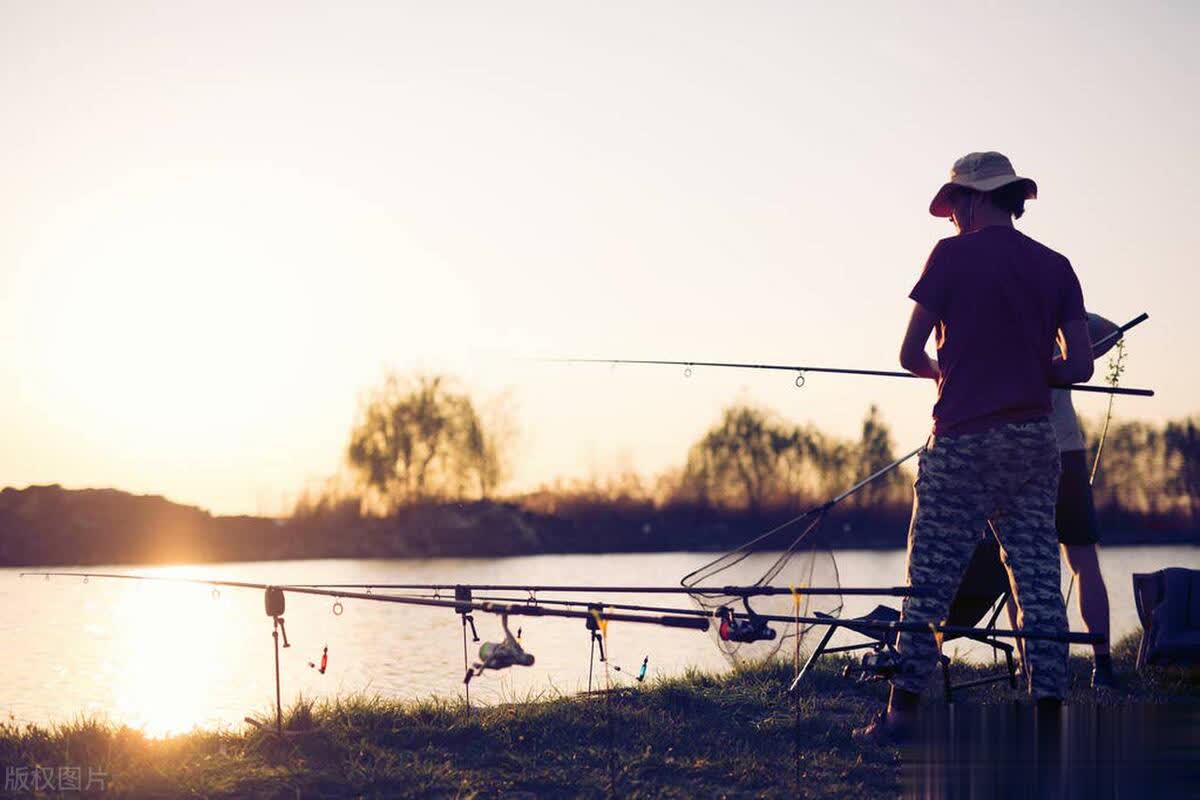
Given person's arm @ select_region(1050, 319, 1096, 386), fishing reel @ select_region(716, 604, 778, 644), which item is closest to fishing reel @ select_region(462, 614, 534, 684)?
fishing reel @ select_region(716, 604, 778, 644)

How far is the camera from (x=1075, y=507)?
6855mm

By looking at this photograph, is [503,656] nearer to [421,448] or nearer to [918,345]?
[918,345]

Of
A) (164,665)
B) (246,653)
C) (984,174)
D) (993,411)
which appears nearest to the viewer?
(993,411)

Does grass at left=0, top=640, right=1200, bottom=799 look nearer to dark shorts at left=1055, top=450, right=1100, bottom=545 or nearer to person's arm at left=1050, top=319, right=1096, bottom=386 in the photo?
dark shorts at left=1055, top=450, right=1100, bottom=545

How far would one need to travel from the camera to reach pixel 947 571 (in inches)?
189

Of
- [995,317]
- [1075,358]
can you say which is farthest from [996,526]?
[995,317]

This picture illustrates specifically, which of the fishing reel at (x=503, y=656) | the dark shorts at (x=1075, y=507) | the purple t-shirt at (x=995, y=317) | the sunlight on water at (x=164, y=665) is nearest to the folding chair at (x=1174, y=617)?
the dark shorts at (x=1075, y=507)

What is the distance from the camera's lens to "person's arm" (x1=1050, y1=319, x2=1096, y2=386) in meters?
4.78

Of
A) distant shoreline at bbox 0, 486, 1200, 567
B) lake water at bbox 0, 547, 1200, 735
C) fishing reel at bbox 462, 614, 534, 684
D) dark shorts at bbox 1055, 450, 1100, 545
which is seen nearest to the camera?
fishing reel at bbox 462, 614, 534, 684

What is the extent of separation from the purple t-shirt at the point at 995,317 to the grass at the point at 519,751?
1329mm

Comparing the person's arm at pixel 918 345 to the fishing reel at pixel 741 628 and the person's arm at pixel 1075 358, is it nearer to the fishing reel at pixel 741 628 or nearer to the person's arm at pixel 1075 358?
the person's arm at pixel 1075 358

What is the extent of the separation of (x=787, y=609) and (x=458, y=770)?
3.09m

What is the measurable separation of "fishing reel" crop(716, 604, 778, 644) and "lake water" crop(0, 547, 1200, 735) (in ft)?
9.99

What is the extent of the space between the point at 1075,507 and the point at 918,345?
8.73ft
